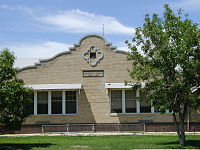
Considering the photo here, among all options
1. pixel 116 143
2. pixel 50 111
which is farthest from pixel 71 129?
pixel 116 143

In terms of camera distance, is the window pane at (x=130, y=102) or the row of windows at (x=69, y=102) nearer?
the row of windows at (x=69, y=102)

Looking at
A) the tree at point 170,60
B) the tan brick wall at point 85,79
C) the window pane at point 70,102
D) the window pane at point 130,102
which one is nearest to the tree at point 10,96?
the tree at point 170,60

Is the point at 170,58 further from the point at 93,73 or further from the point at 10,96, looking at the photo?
the point at 93,73

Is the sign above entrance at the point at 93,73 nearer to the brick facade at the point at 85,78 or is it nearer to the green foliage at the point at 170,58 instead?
the brick facade at the point at 85,78

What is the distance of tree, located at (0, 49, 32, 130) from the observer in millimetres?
21297

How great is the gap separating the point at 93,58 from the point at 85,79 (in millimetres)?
1982

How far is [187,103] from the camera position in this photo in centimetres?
2144

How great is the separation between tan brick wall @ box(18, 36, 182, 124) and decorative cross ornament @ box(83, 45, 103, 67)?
26 cm

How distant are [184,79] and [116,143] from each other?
5.65 m

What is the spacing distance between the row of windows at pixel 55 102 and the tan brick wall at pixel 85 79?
52 cm

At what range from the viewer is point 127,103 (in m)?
33.5

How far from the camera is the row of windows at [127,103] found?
33.2 meters

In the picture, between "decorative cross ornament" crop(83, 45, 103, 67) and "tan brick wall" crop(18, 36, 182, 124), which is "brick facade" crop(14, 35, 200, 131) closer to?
"tan brick wall" crop(18, 36, 182, 124)

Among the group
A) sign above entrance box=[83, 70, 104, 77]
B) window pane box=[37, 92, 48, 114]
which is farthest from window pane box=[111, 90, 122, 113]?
window pane box=[37, 92, 48, 114]
